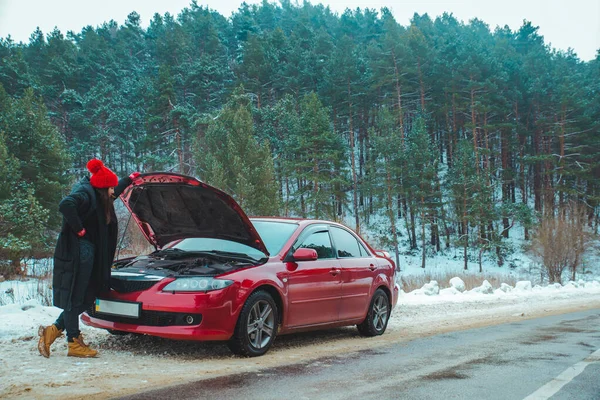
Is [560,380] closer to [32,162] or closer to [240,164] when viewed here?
[240,164]

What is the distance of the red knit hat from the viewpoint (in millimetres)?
6172

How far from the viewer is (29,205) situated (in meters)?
29.6

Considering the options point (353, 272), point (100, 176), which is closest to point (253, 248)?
point (353, 272)

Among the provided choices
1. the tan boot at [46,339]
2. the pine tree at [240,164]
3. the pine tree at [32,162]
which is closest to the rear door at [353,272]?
the tan boot at [46,339]

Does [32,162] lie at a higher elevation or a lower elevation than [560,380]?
higher

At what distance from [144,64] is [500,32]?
57465 mm

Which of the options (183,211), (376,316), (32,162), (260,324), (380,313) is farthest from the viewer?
(32,162)

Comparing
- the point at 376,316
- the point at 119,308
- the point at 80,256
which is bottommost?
the point at 376,316

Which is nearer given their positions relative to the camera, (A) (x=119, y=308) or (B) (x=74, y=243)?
(B) (x=74, y=243)

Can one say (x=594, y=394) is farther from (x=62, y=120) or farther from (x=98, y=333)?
(x=62, y=120)

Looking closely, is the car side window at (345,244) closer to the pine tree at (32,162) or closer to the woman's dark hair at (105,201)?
the woman's dark hair at (105,201)

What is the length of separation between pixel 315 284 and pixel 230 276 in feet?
4.67

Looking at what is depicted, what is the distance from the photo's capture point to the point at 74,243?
235 inches

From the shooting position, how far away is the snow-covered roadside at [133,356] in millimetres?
4781
